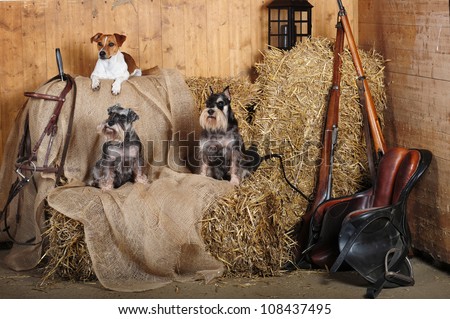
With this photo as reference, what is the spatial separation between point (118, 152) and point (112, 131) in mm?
153

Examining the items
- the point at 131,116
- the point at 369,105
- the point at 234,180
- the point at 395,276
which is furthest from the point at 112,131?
the point at 395,276

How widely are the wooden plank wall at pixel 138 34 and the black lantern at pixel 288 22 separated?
0.11m

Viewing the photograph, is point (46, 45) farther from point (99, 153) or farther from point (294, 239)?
point (294, 239)

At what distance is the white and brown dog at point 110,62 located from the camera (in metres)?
4.77

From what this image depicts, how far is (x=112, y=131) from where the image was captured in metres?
4.37

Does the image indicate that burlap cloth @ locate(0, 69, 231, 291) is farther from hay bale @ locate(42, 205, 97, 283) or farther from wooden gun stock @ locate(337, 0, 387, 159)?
wooden gun stock @ locate(337, 0, 387, 159)

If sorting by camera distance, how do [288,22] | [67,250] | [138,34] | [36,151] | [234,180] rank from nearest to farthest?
[67,250] → [234,180] → [36,151] → [288,22] → [138,34]

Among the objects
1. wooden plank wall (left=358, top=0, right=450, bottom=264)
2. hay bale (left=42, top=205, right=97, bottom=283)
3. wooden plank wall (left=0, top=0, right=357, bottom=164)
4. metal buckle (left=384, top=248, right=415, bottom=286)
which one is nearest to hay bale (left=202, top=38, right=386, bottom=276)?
wooden plank wall (left=358, top=0, right=450, bottom=264)

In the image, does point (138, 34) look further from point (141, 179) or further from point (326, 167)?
point (326, 167)

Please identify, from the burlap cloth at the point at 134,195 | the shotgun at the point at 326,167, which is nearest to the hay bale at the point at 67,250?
the burlap cloth at the point at 134,195

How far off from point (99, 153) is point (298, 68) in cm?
136

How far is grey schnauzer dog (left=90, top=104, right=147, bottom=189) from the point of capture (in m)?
4.39

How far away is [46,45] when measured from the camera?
527 centimetres

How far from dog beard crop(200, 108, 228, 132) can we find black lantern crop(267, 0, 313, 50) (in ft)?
3.66
